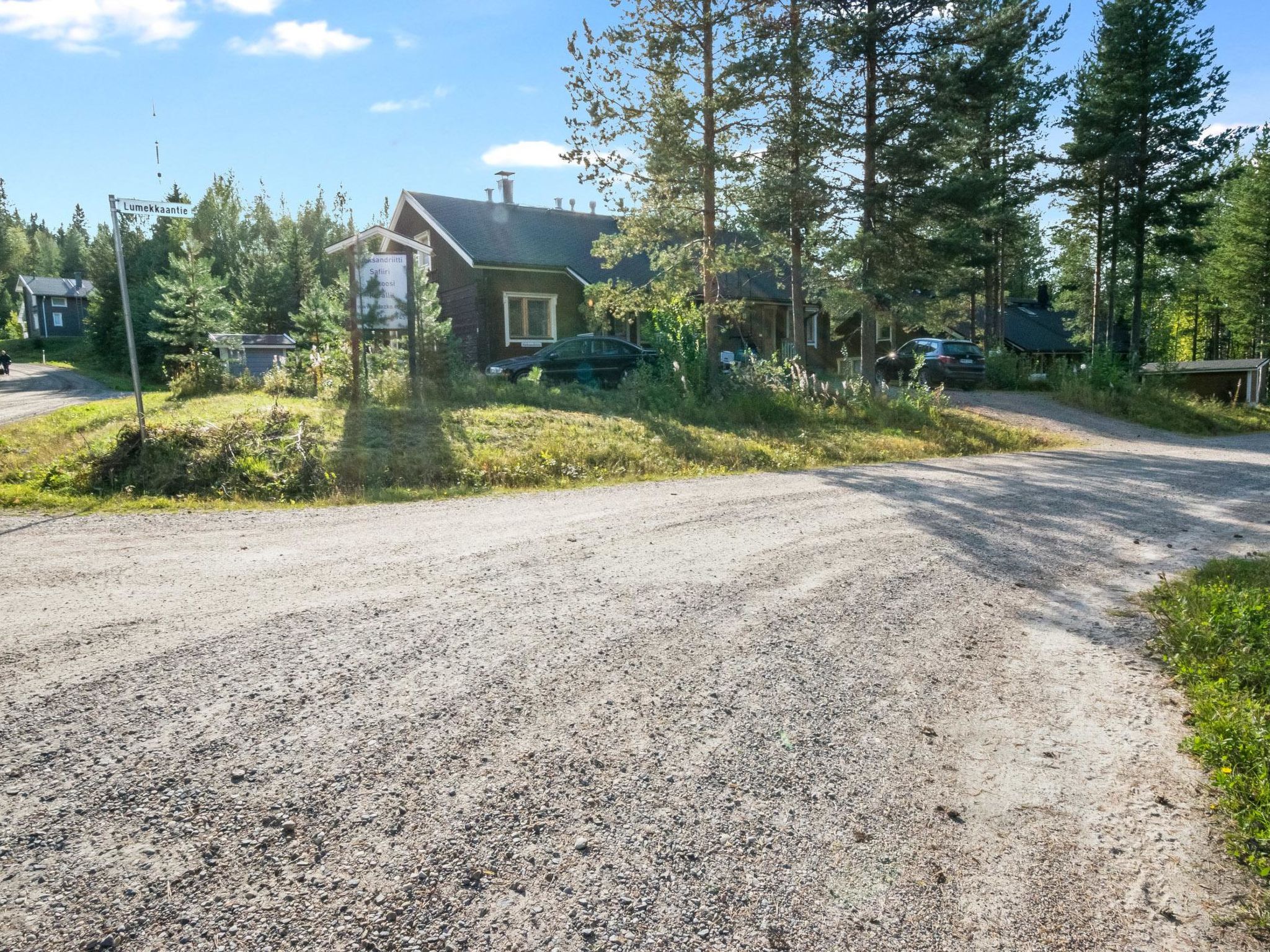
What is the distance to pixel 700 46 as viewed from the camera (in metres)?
15.9

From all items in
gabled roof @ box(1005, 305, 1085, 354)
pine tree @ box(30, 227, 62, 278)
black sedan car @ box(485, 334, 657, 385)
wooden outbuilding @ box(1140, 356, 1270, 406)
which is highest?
pine tree @ box(30, 227, 62, 278)

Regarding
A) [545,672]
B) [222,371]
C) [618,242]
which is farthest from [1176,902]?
[222,371]

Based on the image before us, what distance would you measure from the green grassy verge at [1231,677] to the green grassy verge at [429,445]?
7017 millimetres

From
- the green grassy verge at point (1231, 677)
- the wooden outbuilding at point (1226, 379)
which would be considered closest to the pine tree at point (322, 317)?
the green grassy verge at point (1231, 677)

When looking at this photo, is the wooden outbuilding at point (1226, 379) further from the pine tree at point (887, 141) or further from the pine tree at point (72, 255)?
the pine tree at point (72, 255)

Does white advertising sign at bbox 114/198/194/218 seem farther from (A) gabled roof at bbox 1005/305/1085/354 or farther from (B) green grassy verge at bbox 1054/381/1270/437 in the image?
(A) gabled roof at bbox 1005/305/1085/354

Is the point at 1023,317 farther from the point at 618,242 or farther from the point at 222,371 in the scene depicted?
the point at 222,371

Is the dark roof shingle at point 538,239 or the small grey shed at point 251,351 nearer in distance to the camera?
the small grey shed at point 251,351

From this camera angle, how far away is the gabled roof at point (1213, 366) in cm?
2434

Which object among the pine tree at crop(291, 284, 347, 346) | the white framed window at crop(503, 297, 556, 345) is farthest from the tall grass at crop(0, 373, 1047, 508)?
the white framed window at crop(503, 297, 556, 345)

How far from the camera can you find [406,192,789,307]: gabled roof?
1015 inches

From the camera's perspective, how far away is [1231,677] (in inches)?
151

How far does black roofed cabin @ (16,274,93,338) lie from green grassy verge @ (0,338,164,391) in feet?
28.3

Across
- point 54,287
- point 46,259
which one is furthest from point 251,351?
point 46,259
